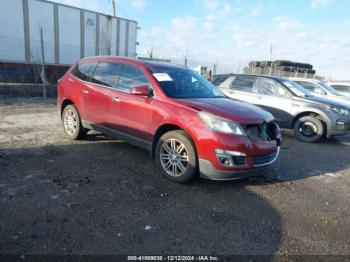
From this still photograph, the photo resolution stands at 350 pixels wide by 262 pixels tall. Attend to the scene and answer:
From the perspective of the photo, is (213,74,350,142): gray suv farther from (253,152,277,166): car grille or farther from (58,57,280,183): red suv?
(253,152,277,166): car grille

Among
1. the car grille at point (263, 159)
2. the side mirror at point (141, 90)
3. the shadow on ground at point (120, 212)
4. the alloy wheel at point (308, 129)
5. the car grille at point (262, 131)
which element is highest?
the side mirror at point (141, 90)

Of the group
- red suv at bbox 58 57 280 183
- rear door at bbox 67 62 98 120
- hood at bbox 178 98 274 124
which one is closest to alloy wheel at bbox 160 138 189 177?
red suv at bbox 58 57 280 183

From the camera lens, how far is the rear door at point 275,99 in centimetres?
801

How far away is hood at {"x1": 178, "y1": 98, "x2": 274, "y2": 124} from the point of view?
13.1ft

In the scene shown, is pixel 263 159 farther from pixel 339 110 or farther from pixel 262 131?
pixel 339 110

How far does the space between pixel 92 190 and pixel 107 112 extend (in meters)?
1.83

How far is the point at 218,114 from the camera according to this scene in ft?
13.0

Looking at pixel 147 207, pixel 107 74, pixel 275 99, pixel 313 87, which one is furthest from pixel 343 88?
pixel 147 207

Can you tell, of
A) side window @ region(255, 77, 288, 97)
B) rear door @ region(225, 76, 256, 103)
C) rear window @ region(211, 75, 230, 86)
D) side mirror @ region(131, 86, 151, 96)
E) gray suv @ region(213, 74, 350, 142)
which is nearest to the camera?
side mirror @ region(131, 86, 151, 96)

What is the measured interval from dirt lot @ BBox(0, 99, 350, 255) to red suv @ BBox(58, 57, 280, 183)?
0.44 metres

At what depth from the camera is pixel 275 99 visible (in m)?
8.13

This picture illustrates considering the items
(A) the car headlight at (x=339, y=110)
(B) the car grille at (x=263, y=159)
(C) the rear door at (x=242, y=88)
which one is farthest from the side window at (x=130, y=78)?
(A) the car headlight at (x=339, y=110)

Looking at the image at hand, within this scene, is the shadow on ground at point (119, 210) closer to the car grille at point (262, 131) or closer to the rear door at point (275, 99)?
the car grille at point (262, 131)

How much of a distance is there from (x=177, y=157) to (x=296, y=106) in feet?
16.4
